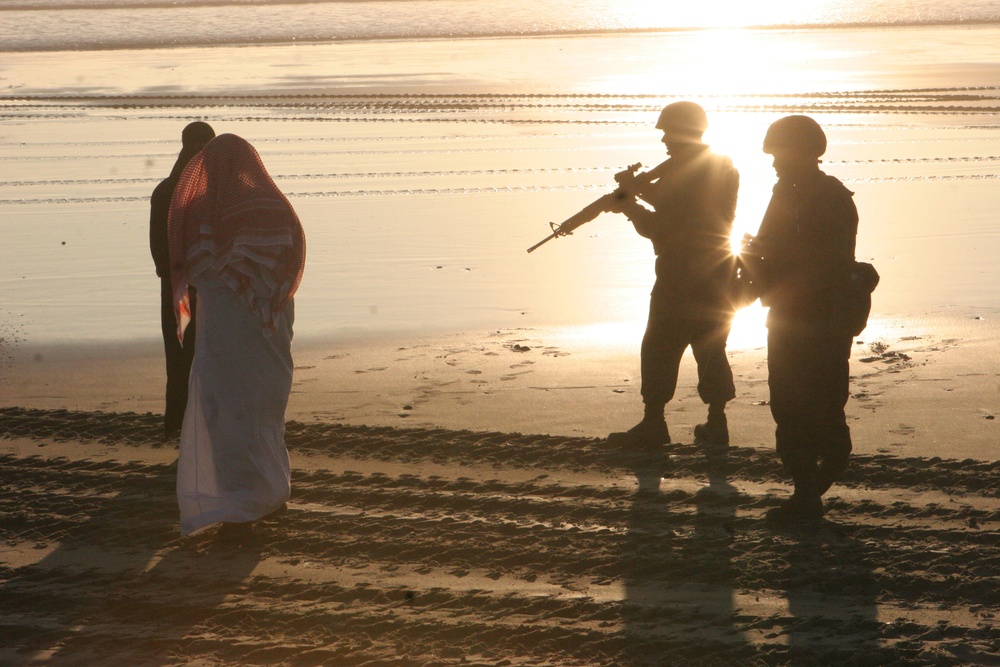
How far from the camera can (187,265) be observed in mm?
5586

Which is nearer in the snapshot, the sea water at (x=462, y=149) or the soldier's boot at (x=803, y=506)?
the soldier's boot at (x=803, y=506)

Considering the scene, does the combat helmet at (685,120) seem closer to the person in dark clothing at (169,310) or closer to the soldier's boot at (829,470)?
the soldier's boot at (829,470)

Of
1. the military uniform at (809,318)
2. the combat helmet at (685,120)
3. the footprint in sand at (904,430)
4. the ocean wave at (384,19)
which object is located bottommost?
the footprint in sand at (904,430)

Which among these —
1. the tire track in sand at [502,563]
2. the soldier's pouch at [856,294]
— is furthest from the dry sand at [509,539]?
the soldier's pouch at [856,294]

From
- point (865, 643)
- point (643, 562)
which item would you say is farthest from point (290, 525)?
point (865, 643)

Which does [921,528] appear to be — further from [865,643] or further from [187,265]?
[187,265]

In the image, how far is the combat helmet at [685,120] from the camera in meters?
6.25

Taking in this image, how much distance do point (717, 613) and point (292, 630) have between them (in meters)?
1.51

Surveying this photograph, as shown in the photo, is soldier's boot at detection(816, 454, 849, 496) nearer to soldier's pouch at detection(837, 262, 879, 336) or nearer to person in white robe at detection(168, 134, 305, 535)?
soldier's pouch at detection(837, 262, 879, 336)

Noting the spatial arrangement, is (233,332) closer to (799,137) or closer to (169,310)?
(169,310)

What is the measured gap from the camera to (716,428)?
6.55 metres

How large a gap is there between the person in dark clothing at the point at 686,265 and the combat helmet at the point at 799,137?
889mm


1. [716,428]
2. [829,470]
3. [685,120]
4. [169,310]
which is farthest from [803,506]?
[169,310]

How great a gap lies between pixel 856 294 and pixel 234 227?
2646 mm
